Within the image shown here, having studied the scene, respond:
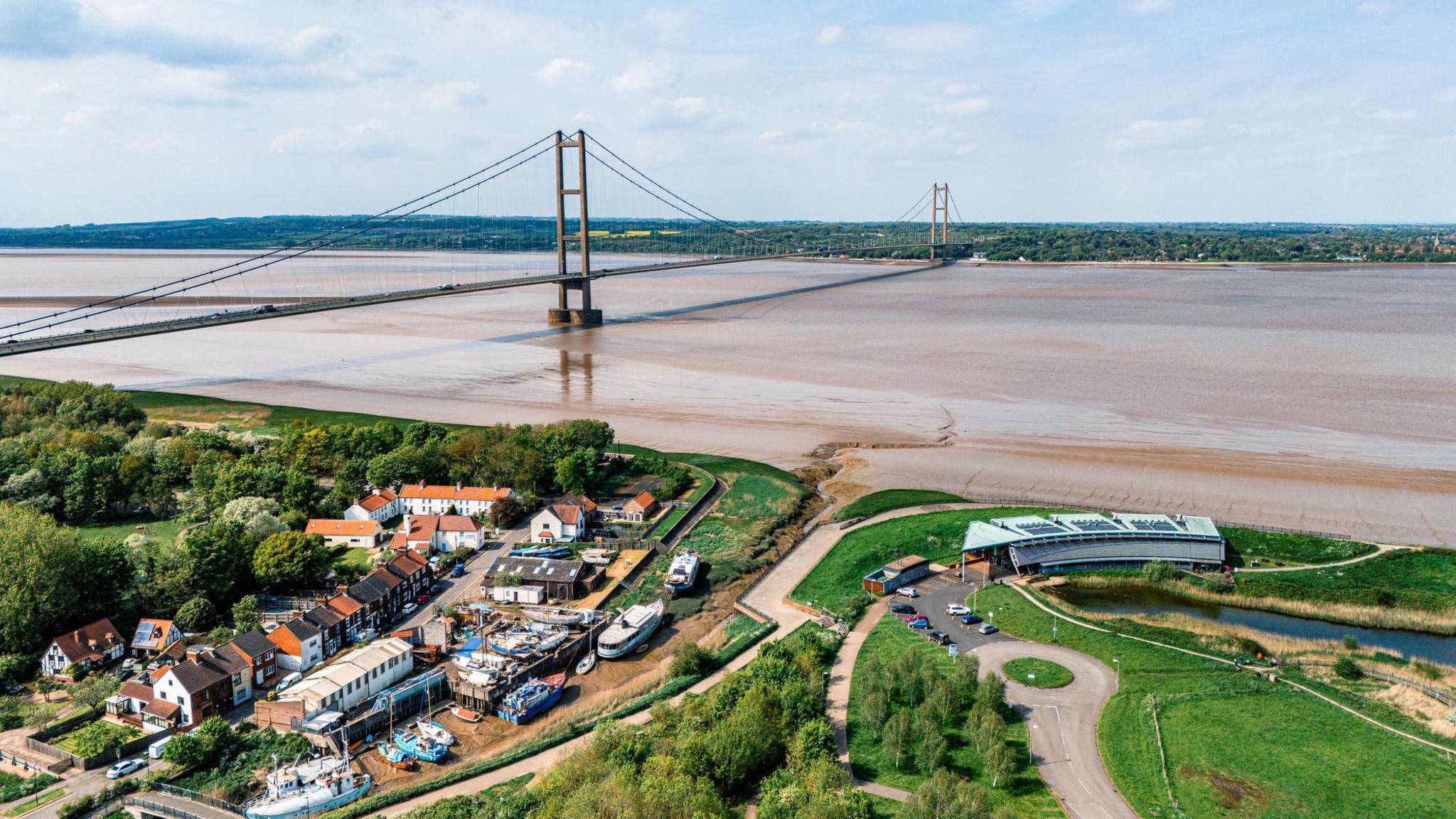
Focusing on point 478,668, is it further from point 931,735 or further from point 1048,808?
point 1048,808

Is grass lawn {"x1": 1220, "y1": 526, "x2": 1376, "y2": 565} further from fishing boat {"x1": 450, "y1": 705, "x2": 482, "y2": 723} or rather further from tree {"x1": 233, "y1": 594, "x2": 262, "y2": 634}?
tree {"x1": 233, "y1": 594, "x2": 262, "y2": 634}

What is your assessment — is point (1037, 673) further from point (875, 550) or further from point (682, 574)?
point (682, 574)

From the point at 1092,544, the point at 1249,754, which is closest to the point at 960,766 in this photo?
the point at 1249,754

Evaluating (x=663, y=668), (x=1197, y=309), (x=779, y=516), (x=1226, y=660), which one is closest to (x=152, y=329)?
(x=779, y=516)

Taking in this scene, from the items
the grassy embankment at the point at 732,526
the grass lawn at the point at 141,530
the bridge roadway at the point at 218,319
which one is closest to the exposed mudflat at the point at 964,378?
the grassy embankment at the point at 732,526

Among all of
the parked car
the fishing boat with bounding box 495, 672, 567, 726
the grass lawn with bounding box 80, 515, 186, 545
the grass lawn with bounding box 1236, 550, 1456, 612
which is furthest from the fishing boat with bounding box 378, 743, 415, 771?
the grass lawn with bounding box 1236, 550, 1456, 612

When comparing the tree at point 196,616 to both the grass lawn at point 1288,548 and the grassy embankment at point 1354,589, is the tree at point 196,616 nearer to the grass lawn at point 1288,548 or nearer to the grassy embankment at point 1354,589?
the grassy embankment at point 1354,589
